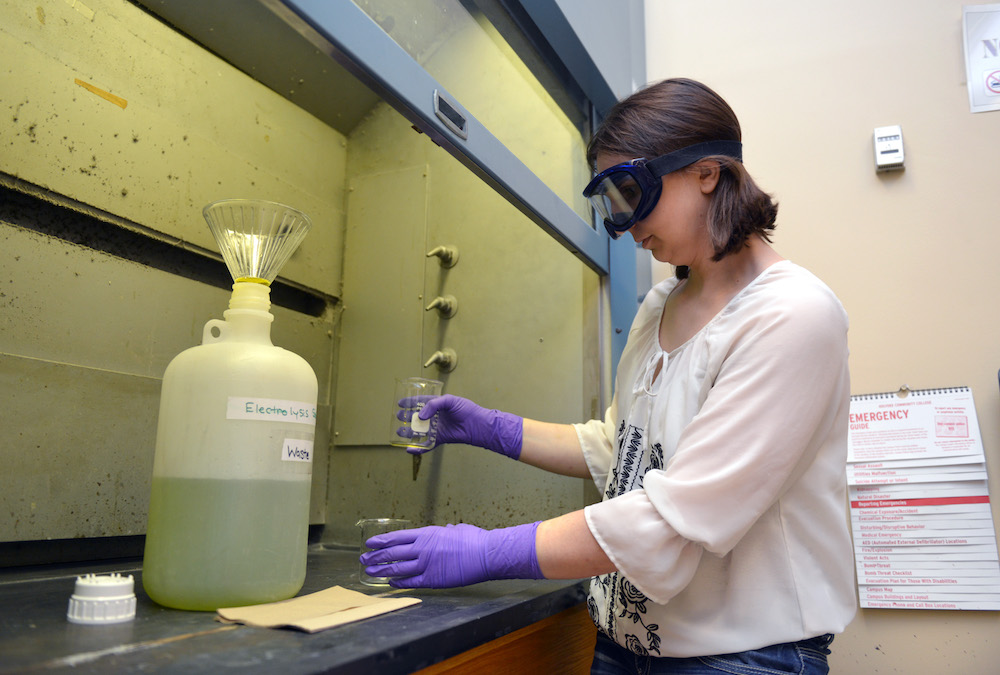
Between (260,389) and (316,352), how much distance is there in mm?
1010

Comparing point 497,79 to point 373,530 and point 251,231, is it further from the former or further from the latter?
point 373,530

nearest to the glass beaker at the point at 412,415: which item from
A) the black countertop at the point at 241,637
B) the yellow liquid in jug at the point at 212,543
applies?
the black countertop at the point at 241,637

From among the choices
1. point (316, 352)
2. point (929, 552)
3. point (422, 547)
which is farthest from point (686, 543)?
point (316, 352)

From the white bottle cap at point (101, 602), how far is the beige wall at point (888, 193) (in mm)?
1336

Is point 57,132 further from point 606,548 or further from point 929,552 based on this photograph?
point 929,552

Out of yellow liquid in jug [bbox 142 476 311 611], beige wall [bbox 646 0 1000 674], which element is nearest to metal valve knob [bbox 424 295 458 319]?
beige wall [bbox 646 0 1000 674]

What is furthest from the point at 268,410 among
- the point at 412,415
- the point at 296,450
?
the point at 412,415

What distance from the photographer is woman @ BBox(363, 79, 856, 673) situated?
913mm

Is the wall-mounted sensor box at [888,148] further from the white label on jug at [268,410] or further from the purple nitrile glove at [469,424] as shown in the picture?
the white label on jug at [268,410]

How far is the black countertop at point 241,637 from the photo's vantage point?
65 centimetres

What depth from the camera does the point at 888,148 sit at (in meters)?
1.56

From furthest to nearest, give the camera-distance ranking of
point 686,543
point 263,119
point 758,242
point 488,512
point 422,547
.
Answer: point 263,119 → point 488,512 → point 758,242 → point 422,547 → point 686,543

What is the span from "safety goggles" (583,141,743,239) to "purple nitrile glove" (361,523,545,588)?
535mm

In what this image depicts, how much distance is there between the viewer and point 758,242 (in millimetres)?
1159
